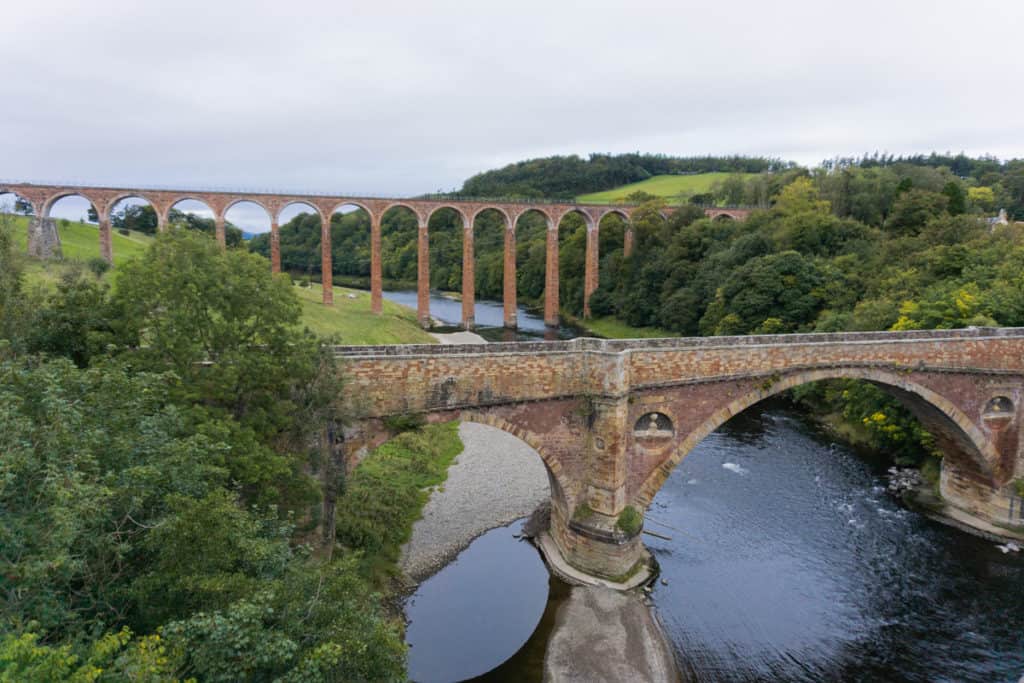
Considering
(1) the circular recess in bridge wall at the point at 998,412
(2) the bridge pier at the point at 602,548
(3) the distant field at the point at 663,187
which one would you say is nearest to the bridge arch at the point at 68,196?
(2) the bridge pier at the point at 602,548

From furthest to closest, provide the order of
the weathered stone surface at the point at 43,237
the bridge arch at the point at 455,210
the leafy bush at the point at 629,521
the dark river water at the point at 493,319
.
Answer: the dark river water at the point at 493,319
the bridge arch at the point at 455,210
the weathered stone surface at the point at 43,237
the leafy bush at the point at 629,521

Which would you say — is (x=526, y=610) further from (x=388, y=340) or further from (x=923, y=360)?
(x=388, y=340)

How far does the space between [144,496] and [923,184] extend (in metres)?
72.7

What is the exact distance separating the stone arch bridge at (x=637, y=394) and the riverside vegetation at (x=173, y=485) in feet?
10.1

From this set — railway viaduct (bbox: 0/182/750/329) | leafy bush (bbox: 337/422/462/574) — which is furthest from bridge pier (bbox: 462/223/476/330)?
leafy bush (bbox: 337/422/462/574)

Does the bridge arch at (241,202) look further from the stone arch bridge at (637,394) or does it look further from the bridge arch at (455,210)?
the stone arch bridge at (637,394)

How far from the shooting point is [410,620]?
786 inches

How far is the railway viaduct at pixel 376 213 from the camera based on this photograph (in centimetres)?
4841

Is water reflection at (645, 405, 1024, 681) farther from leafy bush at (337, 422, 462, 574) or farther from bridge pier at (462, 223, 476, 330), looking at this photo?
bridge pier at (462, 223, 476, 330)

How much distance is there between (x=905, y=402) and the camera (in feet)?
85.4

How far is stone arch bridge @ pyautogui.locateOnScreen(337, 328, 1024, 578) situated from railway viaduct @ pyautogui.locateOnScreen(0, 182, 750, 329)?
75.7 feet

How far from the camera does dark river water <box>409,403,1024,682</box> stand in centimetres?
1830

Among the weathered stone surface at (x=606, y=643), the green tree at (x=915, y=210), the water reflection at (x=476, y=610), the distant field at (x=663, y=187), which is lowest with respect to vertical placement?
the water reflection at (x=476, y=610)

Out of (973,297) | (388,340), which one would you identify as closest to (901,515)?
(973,297)
